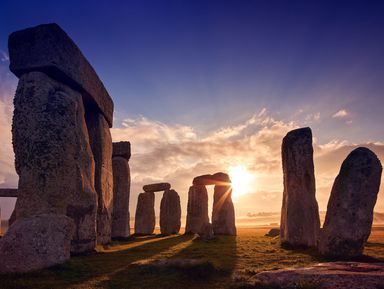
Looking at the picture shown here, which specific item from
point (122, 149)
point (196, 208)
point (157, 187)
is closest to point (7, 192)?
point (122, 149)

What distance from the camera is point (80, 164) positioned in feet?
34.1

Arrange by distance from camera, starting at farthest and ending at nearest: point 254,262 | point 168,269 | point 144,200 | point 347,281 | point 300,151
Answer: point 144,200, point 300,151, point 254,262, point 168,269, point 347,281

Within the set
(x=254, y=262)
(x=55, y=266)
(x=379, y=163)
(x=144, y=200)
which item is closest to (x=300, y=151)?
(x=379, y=163)

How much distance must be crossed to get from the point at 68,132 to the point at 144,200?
60.4 feet

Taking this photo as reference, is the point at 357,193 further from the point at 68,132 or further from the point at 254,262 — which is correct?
the point at 68,132

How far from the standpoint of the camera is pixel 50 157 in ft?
30.7

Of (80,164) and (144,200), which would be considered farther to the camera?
(144,200)

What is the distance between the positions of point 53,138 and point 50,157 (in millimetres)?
594

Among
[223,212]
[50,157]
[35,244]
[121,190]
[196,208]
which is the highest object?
[50,157]

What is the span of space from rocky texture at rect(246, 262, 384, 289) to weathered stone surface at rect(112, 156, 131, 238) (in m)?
13.6

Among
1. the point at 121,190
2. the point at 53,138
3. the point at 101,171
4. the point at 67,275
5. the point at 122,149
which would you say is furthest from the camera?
the point at 122,149

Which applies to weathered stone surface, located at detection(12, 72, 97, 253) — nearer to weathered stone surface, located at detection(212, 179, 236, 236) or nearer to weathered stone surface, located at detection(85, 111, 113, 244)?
weathered stone surface, located at detection(85, 111, 113, 244)

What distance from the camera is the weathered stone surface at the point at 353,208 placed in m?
9.83

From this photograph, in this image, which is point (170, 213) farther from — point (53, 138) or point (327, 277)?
point (327, 277)
